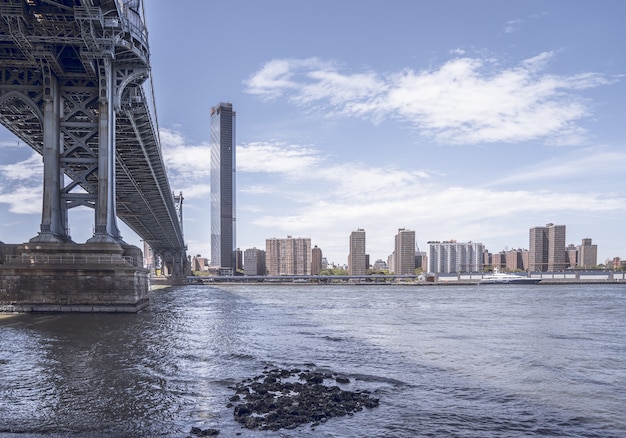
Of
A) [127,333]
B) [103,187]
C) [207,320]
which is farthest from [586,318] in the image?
[103,187]

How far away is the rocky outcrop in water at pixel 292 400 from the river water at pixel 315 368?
349 millimetres

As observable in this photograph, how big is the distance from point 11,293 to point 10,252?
429 centimetres

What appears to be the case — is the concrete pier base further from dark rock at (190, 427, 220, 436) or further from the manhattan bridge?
dark rock at (190, 427, 220, 436)

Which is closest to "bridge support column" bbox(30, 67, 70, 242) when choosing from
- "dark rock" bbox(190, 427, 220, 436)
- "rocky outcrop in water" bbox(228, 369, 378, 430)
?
"rocky outcrop in water" bbox(228, 369, 378, 430)

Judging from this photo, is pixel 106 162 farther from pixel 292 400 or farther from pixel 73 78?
pixel 292 400

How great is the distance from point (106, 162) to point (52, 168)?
3.84 meters

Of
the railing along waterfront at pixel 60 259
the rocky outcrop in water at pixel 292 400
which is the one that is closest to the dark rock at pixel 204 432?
the rocky outcrop in water at pixel 292 400

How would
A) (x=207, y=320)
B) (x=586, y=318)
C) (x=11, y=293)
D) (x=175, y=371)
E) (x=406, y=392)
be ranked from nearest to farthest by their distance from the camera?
(x=406, y=392), (x=175, y=371), (x=11, y=293), (x=207, y=320), (x=586, y=318)

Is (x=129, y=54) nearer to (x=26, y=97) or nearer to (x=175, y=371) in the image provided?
(x=26, y=97)

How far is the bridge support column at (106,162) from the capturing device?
3397 centimetres

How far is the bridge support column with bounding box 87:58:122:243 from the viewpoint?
111ft

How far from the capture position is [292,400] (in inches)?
497

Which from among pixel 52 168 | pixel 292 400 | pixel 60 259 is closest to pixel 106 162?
pixel 52 168

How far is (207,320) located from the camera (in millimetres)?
36125
